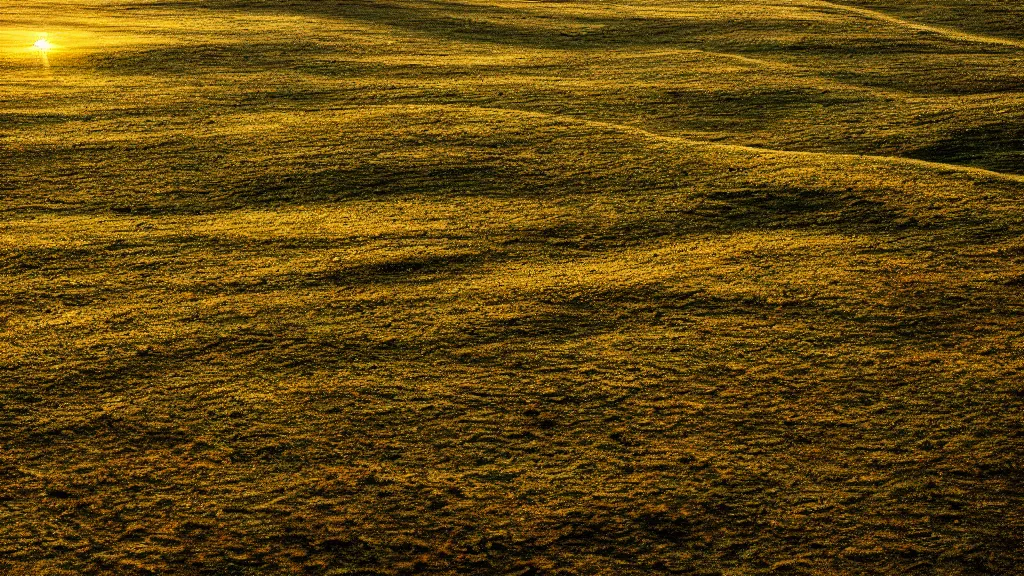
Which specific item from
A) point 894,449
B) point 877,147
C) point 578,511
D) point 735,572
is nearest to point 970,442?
point 894,449

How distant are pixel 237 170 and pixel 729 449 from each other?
2792mm

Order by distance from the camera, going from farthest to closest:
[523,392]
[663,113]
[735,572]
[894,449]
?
[663,113] < [523,392] < [894,449] < [735,572]

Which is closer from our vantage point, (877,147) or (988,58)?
(877,147)

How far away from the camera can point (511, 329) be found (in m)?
2.81

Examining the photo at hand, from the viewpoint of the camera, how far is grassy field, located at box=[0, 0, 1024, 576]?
6.61ft

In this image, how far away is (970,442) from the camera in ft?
7.34

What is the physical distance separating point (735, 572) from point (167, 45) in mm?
6226

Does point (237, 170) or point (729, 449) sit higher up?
point (237, 170)

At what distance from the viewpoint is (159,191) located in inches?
155

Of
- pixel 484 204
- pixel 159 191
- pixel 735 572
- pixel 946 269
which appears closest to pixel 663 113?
pixel 484 204

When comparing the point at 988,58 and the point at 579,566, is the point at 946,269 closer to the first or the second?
the point at 579,566

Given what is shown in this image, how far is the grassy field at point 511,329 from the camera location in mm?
2016

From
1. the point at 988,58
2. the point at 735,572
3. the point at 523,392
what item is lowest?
the point at 735,572

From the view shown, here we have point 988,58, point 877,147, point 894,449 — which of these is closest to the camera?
point 894,449
